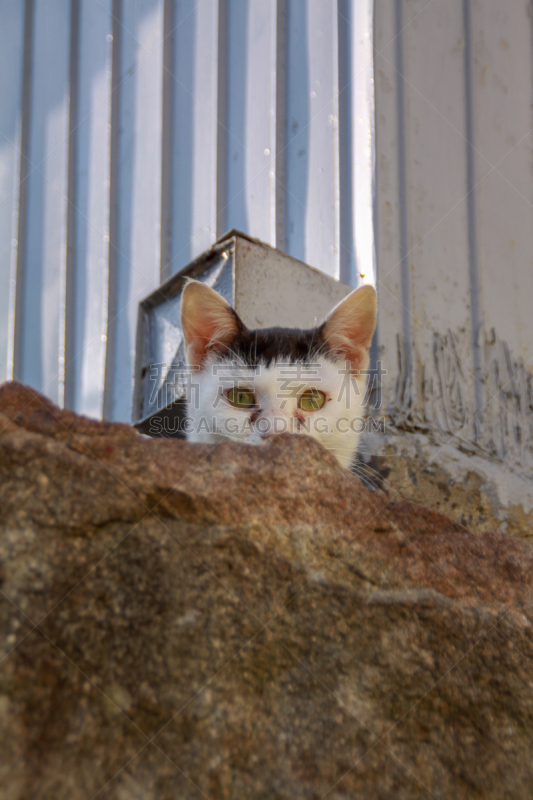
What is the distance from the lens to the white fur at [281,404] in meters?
1.76

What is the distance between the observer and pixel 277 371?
1904mm

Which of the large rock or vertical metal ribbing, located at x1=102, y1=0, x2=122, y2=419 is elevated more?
vertical metal ribbing, located at x1=102, y1=0, x2=122, y2=419

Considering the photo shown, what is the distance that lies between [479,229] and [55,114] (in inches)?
106

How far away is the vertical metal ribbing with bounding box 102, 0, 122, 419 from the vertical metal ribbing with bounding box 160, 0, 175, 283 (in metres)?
0.37

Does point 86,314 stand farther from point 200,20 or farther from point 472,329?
point 472,329

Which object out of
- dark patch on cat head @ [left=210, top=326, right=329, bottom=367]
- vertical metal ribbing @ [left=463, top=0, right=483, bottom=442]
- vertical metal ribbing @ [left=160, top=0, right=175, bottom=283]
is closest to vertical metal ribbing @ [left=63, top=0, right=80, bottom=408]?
vertical metal ribbing @ [left=160, top=0, right=175, bottom=283]

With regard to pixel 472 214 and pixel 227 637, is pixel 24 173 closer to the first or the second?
pixel 472 214

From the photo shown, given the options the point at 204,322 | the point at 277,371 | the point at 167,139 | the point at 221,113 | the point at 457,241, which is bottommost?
the point at 277,371

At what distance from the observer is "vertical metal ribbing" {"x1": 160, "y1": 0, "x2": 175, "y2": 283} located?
2.98 m

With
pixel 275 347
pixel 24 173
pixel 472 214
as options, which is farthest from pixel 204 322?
pixel 24 173

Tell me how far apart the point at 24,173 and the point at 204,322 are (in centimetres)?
259

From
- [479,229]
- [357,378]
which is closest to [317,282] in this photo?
[357,378]

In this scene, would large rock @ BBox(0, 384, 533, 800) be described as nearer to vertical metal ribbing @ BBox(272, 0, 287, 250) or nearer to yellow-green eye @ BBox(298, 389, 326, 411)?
yellow-green eye @ BBox(298, 389, 326, 411)

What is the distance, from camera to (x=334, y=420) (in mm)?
1890
